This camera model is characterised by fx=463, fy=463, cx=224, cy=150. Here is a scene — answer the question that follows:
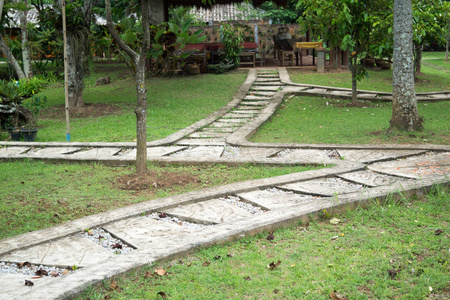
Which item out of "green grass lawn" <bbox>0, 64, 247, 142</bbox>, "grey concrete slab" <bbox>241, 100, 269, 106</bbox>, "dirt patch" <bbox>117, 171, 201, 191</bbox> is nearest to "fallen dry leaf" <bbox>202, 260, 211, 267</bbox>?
"dirt patch" <bbox>117, 171, 201, 191</bbox>

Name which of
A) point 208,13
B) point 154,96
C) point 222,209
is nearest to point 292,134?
point 222,209

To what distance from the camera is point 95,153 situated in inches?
264

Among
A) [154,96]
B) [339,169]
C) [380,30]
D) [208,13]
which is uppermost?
[208,13]

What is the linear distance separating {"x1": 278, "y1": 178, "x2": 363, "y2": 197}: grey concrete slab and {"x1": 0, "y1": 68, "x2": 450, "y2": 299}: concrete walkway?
11 millimetres

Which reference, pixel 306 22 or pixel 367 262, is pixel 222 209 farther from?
pixel 306 22

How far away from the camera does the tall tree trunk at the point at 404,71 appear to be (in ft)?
23.2

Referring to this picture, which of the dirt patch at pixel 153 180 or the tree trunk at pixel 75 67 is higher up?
the tree trunk at pixel 75 67

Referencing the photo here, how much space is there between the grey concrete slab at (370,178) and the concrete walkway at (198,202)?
1cm

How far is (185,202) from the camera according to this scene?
4.52 m

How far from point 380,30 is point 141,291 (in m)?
8.14

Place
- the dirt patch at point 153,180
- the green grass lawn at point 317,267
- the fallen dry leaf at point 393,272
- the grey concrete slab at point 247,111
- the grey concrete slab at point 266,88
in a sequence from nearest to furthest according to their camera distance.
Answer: the green grass lawn at point 317,267 → the fallen dry leaf at point 393,272 → the dirt patch at point 153,180 → the grey concrete slab at point 247,111 → the grey concrete slab at point 266,88

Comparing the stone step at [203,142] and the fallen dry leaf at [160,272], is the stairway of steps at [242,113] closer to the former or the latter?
the stone step at [203,142]

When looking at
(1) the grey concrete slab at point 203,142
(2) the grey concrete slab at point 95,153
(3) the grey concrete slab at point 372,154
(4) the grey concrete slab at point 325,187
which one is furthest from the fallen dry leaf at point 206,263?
(1) the grey concrete slab at point 203,142

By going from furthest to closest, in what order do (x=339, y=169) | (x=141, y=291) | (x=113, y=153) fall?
1. (x=113, y=153)
2. (x=339, y=169)
3. (x=141, y=291)
